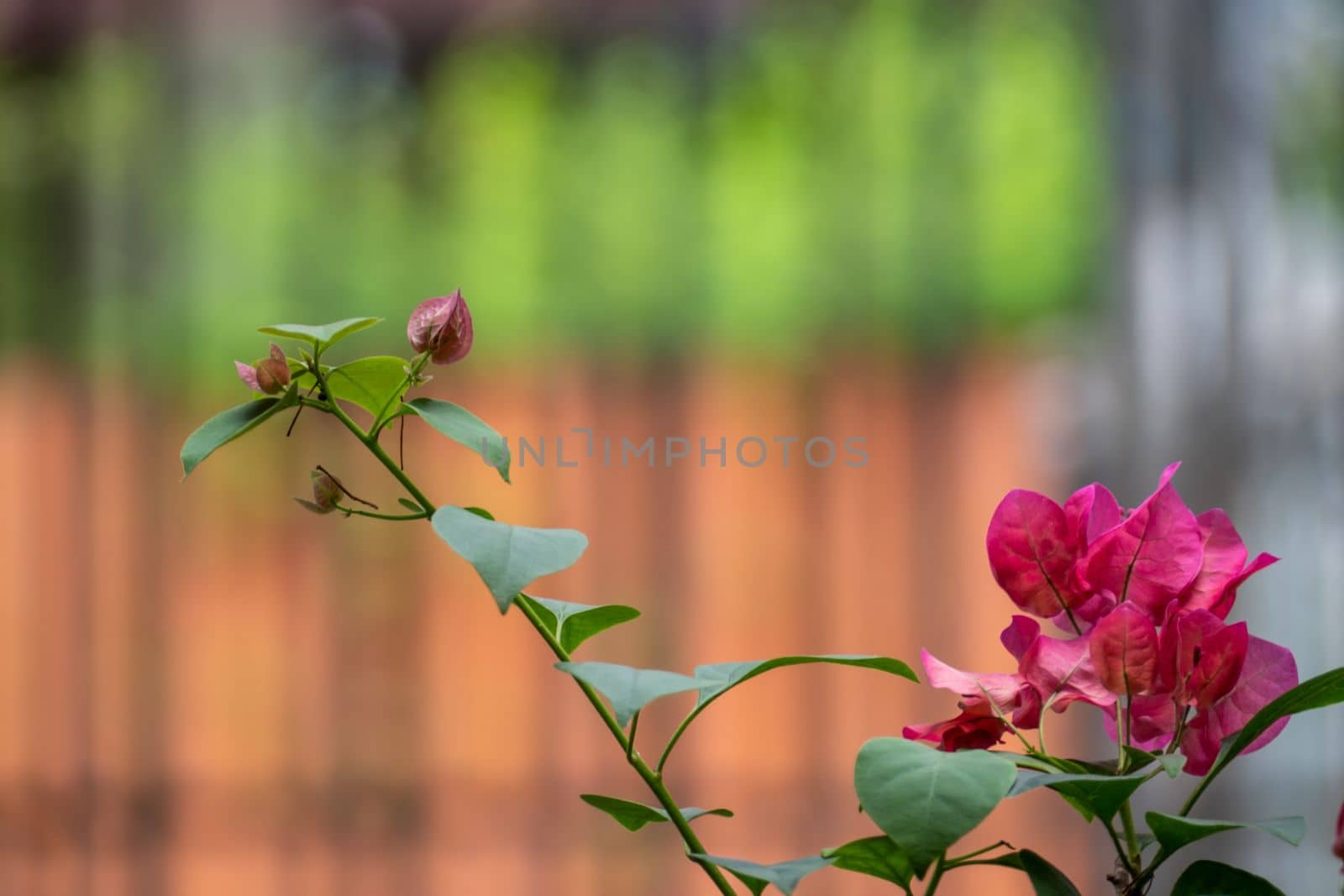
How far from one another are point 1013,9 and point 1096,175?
23cm

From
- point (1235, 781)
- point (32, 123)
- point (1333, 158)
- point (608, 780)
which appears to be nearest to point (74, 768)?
point (608, 780)

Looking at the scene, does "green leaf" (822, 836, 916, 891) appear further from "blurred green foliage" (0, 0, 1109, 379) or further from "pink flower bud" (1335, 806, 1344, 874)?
"blurred green foliage" (0, 0, 1109, 379)

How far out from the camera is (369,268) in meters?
1.52

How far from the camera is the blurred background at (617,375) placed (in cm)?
147

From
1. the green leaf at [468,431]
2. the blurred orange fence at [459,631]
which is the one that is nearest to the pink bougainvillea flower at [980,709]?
the green leaf at [468,431]

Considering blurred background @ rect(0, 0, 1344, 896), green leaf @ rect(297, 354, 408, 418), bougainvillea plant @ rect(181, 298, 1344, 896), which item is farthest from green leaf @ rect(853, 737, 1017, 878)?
blurred background @ rect(0, 0, 1344, 896)

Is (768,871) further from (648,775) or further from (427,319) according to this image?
(427,319)

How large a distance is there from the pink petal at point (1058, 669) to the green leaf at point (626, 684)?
0.29 feet

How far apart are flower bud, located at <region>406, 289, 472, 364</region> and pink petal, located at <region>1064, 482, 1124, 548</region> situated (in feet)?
0.46

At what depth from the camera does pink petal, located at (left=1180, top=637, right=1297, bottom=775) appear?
0.87 feet

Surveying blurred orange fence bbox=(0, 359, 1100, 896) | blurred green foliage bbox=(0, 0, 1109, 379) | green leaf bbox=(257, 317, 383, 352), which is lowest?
blurred orange fence bbox=(0, 359, 1100, 896)

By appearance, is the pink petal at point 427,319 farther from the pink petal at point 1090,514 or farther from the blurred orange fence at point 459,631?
the blurred orange fence at point 459,631

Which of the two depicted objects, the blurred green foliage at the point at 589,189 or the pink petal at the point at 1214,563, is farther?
the blurred green foliage at the point at 589,189

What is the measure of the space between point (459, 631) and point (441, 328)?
1.28 metres
